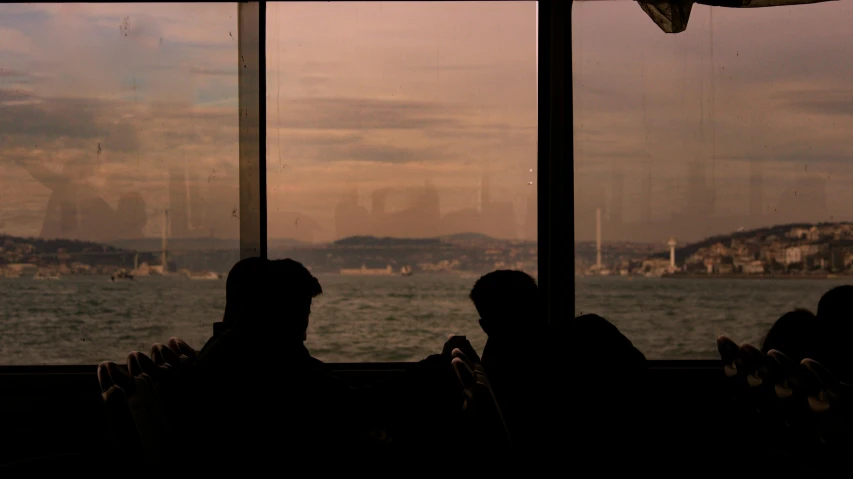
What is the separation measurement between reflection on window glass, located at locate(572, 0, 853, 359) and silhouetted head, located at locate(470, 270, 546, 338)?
64.1 inches

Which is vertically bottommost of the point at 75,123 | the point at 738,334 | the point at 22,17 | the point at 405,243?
the point at 738,334

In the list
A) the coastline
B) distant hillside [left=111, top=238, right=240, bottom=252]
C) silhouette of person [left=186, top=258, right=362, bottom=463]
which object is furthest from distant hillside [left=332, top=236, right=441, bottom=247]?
silhouette of person [left=186, top=258, right=362, bottom=463]

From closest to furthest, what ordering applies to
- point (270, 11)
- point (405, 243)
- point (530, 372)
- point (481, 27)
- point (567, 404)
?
point (567, 404), point (530, 372), point (270, 11), point (481, 27), point (405, 243)

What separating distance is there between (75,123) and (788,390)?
3.51 meters

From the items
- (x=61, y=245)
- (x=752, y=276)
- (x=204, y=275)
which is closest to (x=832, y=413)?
(x=752, y=276)

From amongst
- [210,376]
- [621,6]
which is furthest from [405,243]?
[210,376]

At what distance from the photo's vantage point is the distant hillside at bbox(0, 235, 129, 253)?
4.21 meters

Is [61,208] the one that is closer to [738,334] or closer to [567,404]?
[567,404]

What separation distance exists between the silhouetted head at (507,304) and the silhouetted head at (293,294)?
0.53 meters

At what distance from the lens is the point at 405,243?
5.02m

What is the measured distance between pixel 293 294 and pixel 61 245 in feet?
7.85

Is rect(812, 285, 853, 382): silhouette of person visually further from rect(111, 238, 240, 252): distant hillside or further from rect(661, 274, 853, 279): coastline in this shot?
rect(111, 238, 240, 252): distant hillside

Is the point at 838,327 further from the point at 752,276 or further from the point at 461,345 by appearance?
the point at 461,345

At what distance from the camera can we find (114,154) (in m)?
4.22
